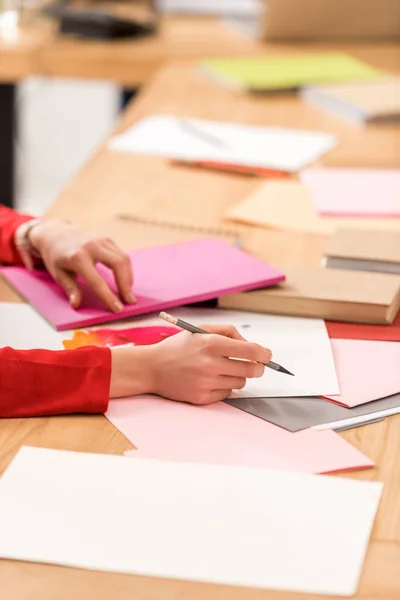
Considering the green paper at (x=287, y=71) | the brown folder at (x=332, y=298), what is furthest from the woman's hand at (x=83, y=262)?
the green paper at (x=287, y=71)

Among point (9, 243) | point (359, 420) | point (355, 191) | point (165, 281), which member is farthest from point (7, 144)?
point (359, 420)

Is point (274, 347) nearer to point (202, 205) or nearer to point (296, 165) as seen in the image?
point (202, 205)

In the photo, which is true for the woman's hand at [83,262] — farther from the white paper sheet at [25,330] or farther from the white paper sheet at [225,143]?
the white paper sheet at [225,143]

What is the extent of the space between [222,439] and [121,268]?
1.18 ft

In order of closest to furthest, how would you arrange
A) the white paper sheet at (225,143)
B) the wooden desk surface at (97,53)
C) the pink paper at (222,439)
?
the pink paper at (222,439) → the white paper sheet at (225,143) → the wooden desk surface at (97,53)

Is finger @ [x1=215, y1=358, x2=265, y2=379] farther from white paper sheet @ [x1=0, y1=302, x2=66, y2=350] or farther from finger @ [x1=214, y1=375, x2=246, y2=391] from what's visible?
white paper sheet @ [x1=0, y1=302, x2=66, y2=350]

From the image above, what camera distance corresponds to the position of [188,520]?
871mm

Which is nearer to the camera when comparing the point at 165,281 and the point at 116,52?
the point at 165,281

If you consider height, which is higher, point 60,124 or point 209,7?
point 209,7

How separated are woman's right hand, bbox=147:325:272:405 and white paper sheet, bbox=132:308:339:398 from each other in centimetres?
3

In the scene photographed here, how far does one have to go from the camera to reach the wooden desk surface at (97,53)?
2688 mm

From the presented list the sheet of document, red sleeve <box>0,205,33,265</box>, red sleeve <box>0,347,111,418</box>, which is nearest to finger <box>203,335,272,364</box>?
red sleeve <box>0,347,111,418</box>

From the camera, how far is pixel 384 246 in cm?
145

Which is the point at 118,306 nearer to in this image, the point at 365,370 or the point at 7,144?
the point at 365,370
